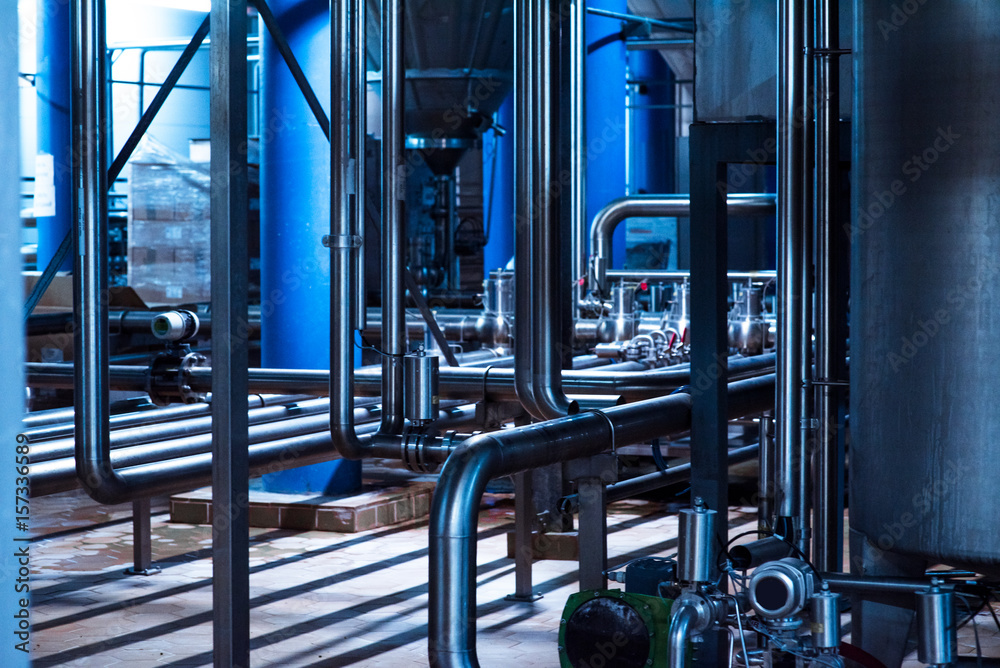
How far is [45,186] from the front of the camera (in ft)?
30.6

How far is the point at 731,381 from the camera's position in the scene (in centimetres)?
379

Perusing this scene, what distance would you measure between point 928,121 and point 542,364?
3.96 feet

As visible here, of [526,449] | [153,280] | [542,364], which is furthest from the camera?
[153,280]

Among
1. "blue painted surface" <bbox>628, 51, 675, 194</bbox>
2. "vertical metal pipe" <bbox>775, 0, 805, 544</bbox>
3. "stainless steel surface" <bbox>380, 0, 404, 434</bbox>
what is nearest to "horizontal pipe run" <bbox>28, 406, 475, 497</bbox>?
"stainless steel surface" <bbox>380, 0, 404, 434</bbox>

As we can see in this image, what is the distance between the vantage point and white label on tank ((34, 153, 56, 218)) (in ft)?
29.7

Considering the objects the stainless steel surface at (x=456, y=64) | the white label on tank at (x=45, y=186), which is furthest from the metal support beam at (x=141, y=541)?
the white label on tank at (x=45, y=186)

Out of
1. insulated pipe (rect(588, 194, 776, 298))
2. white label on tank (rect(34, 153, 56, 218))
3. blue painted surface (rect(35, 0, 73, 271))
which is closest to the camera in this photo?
insulated pipe (rect(588, 194, 776, 298))

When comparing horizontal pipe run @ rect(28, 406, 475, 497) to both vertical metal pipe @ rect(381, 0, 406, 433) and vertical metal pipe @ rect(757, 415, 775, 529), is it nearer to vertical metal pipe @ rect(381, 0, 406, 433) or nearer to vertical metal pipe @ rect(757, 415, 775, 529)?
vertical metal pipe @ rect(381, 0, 406, 433)

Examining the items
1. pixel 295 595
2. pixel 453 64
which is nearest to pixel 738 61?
pixel 295 595

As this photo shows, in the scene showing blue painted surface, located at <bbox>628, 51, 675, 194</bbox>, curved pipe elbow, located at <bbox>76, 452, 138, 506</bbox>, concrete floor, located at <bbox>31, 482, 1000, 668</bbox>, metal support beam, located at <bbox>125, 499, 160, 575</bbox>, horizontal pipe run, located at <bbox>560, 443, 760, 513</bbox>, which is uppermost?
blue painted surface, located at <bbox>628, 51, 675, 194</bbox>

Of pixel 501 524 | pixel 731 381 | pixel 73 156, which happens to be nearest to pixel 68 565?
pixel 501 524

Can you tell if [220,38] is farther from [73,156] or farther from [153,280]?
[153,280]

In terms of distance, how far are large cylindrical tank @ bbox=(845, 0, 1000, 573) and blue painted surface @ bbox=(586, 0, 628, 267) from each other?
5454 mm

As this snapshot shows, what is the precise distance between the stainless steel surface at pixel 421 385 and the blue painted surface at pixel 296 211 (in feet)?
8.63
